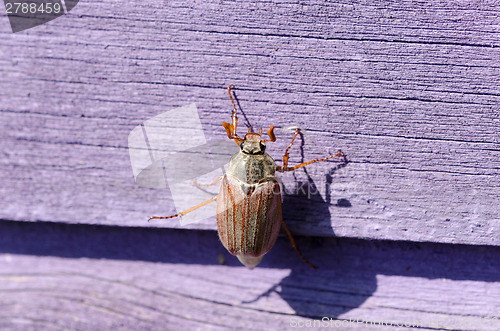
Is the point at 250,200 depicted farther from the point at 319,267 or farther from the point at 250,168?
the point at 319,267

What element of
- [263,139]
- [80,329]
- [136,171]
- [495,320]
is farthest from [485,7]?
[80,329]

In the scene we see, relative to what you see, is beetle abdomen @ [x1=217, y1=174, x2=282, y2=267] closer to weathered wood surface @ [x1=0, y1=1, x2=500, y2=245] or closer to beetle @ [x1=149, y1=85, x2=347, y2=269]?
beetle @ [x1=149, y1=85, x2=347, y2=269]

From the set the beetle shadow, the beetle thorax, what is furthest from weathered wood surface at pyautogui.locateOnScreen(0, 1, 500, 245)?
the beetle thorax

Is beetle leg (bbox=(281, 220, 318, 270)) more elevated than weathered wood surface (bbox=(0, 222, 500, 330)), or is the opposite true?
beetle leg (bbox=(281, 220, 318, 270))

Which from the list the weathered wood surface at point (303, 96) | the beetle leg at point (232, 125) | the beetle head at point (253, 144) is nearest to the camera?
the weathered wood surface at point (303, 96)

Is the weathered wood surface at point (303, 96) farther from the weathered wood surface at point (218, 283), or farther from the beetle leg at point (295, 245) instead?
the weathered wood surface at point (218, 283)

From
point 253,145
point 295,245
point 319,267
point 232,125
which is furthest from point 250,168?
point 319,267

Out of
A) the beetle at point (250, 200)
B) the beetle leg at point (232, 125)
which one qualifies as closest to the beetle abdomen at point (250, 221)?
the beetle at point (250, 200)
